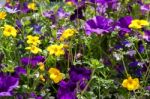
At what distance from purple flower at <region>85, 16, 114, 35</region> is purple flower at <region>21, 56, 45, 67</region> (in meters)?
0.23

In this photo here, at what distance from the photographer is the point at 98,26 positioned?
77.3 inches

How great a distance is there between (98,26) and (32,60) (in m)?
0.32

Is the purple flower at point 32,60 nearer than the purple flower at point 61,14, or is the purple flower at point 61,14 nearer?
the purple flower at point 32,60

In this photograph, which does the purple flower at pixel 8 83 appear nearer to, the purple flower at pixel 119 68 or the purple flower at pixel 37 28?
the purple flower at pixel 119 68

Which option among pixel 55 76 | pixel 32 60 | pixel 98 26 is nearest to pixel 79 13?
pixel 98 26

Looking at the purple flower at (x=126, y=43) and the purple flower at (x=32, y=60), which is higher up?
the purple flower at (x=126, y=43)

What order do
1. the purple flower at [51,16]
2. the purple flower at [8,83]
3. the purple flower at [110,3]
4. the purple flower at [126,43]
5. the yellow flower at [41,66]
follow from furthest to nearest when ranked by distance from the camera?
the purple flower at [51,16] < the purple flower at [110,3] < the purple flower at [126,43] < the yellow flower at [41,66] < the purple flower at [8,83]

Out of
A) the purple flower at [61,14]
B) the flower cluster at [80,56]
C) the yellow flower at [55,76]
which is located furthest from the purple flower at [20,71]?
the purple flower at [61,14]

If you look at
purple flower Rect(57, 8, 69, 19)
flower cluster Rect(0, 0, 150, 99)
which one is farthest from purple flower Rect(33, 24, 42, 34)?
purple flower Rect(57, 8, 69, 19)

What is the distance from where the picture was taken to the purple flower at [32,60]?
1804mm

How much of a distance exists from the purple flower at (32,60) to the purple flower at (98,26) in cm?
23

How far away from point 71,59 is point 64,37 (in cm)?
9

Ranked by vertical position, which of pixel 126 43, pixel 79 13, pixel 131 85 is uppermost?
pixel 79 13

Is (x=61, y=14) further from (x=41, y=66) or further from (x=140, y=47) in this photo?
(x=41, y=66)
